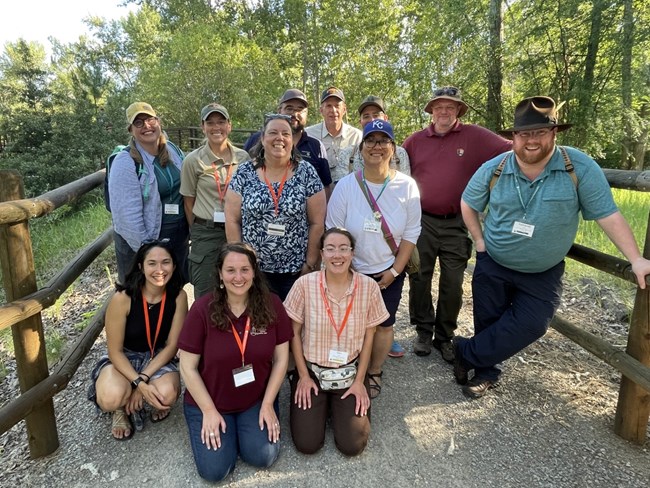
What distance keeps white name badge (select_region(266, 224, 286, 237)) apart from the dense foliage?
9386 mm

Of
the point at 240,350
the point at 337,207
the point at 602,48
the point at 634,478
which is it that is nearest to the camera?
the point at 634,478

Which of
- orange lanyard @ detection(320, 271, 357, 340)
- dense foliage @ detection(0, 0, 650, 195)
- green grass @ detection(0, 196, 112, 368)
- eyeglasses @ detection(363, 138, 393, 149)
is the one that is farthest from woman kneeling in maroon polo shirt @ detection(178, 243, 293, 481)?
dense foliage @ detection(0, 0, 650, 195)

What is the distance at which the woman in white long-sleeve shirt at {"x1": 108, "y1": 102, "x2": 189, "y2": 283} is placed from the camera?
3.25 meters

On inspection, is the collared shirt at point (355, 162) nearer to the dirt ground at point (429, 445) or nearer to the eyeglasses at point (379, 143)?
the eyeglasses at point (379, 143)

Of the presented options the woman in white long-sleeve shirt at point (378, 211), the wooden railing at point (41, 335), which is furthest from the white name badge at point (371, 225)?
the wooden railing at point (41, 335)

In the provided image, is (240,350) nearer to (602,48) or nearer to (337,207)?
(337,207)

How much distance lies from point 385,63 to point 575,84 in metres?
5.86

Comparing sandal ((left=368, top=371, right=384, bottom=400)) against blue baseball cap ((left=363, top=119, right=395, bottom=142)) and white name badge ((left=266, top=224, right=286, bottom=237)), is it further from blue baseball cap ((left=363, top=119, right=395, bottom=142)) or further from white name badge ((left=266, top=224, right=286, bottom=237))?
blue baseball cap ((left=363, top=119, right=395, bottom=142))

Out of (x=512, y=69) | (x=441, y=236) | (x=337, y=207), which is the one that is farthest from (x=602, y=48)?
(x=337, y=207)

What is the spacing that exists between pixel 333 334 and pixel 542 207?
153 cm

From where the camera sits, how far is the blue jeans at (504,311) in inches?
113

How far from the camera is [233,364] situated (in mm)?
2604

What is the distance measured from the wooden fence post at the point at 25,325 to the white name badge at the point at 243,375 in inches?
47.5

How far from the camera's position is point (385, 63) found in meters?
14.2
